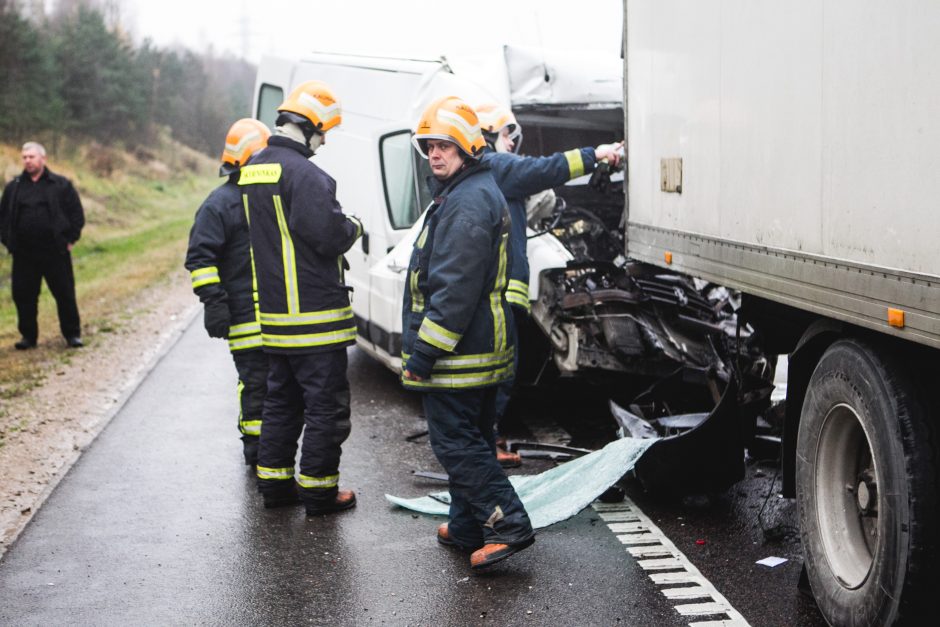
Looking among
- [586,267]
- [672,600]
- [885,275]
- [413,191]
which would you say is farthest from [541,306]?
[885,275]

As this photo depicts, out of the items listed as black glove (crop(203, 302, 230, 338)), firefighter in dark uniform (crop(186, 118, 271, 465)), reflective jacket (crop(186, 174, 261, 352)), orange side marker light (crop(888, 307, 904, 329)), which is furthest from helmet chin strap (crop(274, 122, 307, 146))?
orange side marker light (crop(888, 307, 904, 329))

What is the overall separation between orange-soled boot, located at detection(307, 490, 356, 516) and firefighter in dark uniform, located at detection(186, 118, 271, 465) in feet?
3.11

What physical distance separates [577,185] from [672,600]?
207 inches

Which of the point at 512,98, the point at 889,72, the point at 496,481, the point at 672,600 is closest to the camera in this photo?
the point at 889,72

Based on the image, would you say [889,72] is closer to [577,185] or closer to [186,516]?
[186,516]

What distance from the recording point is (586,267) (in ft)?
25.2

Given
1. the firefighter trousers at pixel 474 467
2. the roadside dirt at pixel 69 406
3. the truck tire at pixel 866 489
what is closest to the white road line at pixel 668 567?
the truck tire at pixel 866 489

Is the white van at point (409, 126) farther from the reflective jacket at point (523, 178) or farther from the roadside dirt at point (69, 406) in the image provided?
the roadside dirt at point (69, 406)

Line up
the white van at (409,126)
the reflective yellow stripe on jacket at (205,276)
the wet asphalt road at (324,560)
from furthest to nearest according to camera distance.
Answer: the white van at (409,126), the reflective yellow stripe on jacket at (205,276), the wet asphalt road at (324,560)

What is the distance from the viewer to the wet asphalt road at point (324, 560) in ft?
15.3

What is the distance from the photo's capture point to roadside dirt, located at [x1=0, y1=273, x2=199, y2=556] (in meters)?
6.62

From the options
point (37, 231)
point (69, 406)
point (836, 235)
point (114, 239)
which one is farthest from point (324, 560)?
point (114, 239)

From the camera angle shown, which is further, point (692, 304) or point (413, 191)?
point (413, 191)

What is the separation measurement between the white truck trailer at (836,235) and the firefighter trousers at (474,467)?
116 cm
